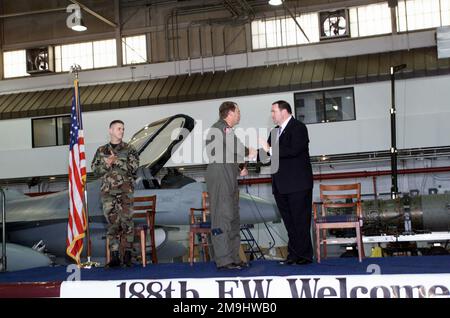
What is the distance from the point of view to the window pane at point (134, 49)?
66.0 feet

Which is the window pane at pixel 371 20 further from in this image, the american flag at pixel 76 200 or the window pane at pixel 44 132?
the american flag at pixel 76 200

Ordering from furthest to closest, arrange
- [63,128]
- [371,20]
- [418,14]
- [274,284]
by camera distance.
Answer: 1. [63,128]
2. [371,20]
3. [418,14]
4. [274,284]

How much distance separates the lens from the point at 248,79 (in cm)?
1723

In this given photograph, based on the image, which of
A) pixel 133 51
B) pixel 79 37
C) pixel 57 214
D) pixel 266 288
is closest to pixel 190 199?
pixel 57 214

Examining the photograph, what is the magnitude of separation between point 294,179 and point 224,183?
2.34 feet

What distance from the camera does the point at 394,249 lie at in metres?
11.4

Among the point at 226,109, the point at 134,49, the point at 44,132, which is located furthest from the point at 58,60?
the point at 226,109

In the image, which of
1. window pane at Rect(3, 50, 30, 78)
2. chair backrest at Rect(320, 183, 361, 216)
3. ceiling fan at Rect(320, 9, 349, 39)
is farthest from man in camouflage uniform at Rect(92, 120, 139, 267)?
window pane at Rect(3, 50, 30, 78)

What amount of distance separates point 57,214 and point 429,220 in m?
7.05

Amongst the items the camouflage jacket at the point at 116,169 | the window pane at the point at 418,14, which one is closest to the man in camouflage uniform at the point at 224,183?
the camouflage jacket at the point at 116,169

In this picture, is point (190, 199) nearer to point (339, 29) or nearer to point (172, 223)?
point (172, 223)

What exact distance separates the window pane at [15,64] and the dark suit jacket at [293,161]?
1760cm

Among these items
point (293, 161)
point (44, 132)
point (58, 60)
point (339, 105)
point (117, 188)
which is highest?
point (58, 60)

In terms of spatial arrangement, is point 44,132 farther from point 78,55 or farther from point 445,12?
point 445,12
